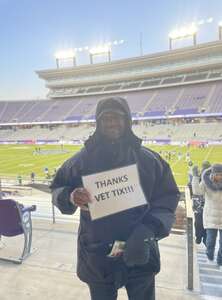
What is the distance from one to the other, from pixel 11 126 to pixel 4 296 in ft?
193

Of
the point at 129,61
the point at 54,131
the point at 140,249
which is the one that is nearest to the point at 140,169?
the point at 140,249

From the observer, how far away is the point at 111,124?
1.56m

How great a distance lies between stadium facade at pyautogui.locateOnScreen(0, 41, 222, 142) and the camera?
4322 cm

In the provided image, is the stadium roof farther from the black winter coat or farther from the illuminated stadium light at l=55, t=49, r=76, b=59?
the black winter coat

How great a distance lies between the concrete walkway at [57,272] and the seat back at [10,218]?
34 centimetres

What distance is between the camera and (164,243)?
3459 millimetres

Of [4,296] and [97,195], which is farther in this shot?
[4,296]

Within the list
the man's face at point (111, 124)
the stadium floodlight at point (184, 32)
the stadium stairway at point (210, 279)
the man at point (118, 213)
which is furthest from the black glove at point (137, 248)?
the stadium floodlight at point (184, 32)

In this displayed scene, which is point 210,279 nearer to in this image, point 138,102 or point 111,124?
point 111,124

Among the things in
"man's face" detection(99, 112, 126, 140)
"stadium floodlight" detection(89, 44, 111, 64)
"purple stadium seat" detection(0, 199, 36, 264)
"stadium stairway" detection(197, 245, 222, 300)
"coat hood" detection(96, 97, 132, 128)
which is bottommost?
"stadium stairway" detection(197, 245, 222, 300)

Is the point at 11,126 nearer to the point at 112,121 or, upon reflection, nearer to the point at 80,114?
the point at 80,114

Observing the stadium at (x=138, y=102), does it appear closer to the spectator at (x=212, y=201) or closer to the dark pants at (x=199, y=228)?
the dark pants at (x=199, y=228)

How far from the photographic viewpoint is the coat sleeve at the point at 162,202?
60.5 inches

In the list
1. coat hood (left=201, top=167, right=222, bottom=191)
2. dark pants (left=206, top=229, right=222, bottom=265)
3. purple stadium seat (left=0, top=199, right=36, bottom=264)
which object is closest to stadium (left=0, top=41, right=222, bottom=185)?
dark pants (left=206, top=229, right=222, bottom=265)
